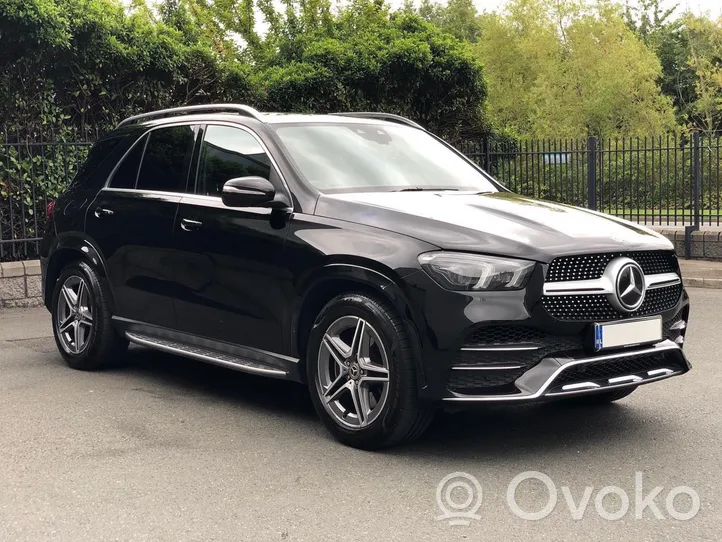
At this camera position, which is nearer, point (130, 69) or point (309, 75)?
point (130, 69)

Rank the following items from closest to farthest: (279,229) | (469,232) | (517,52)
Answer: (469,232) < (279,229) < (517,52)

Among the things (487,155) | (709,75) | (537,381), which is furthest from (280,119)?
(709,75)

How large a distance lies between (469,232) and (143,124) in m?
3.11

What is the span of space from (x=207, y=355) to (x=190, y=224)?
807 mm

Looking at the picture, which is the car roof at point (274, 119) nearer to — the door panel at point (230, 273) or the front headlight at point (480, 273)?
the door panel at point (230, 273)

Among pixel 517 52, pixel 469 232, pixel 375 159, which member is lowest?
pixel 469 232

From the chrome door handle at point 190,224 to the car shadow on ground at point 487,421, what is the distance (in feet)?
3.60

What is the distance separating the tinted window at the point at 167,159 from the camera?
578 centimetres

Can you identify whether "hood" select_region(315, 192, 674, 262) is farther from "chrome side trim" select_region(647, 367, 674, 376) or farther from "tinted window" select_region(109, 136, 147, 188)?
"tinted window" select_region(109, 136, 147, 188)

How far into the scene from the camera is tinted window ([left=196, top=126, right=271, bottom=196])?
5.24 metres

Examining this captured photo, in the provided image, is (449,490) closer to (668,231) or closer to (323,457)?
(323,457)


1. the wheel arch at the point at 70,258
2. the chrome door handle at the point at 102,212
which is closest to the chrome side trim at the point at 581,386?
the wheel arch at the point at 70,258

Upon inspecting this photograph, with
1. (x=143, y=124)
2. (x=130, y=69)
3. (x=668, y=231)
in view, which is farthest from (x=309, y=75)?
(x=143, y=124)

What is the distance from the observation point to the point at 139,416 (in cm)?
523
